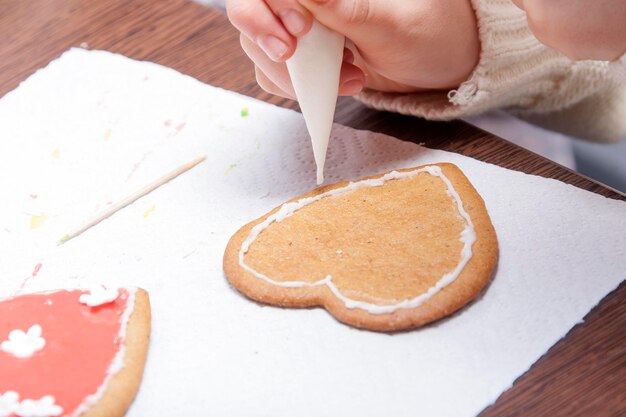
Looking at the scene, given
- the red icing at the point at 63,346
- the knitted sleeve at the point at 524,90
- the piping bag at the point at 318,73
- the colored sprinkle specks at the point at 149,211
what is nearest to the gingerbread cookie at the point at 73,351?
the red icing at the point at 63,346

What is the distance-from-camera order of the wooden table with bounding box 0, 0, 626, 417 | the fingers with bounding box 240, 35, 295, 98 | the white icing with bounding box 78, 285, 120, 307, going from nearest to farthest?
the wooden table with bounding box 0, 0, 626, 417 → the white icing with bounding box 78, 285, 120, 307 → the fingers with bounding box 240, 35, 295, 98

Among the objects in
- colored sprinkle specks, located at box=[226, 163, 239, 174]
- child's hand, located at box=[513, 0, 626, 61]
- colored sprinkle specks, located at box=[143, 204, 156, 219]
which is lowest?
colored sprinkle specks, located at box=[226, 163, 239, 174]

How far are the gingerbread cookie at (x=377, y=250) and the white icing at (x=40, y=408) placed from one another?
0.52ft

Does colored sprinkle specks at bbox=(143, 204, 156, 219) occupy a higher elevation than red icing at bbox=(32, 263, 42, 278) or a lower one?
higher

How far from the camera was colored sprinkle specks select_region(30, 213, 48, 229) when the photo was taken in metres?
0.72

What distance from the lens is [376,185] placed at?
68 cm

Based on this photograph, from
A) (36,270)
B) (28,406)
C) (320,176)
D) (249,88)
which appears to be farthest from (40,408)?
(249,88)

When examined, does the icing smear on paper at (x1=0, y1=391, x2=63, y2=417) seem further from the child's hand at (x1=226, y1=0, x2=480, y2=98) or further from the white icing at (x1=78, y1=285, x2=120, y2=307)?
the child's hand at (x1=226, y1=0, x2=480, y2=98)

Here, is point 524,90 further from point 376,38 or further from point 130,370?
point 130,370

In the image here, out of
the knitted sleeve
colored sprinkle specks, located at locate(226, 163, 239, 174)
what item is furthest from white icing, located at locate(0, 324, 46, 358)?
the knitted sleeve

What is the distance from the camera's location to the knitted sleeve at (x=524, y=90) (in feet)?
2.43

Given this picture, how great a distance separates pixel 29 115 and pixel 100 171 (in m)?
0.14

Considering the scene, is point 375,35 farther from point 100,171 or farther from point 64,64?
point 64,64

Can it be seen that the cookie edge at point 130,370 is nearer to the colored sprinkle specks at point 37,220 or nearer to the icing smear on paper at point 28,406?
the icing smear on paper at point 28,406
